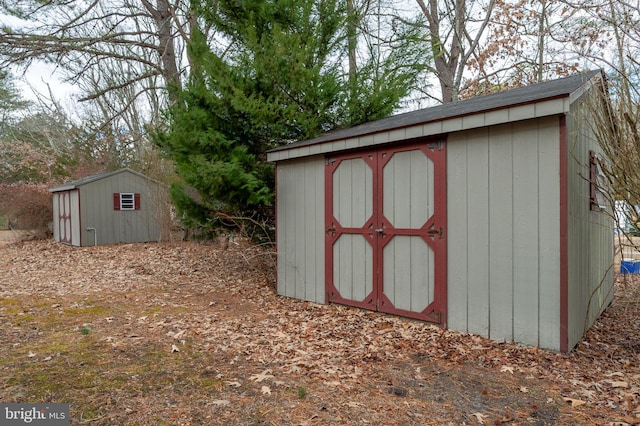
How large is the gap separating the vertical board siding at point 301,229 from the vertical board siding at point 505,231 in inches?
79.3

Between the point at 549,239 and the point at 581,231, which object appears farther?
the point at 581,231

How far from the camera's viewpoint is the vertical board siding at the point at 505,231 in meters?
3.68

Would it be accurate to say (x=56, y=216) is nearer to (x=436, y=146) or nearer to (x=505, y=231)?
(x=436, y=146)

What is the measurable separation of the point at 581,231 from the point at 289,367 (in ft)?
10.6

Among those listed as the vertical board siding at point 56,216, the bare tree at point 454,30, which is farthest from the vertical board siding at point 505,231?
the vertical board siding at point 56,216

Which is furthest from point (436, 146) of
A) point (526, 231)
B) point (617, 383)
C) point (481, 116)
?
point (617, 383)

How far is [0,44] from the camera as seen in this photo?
9883 mm

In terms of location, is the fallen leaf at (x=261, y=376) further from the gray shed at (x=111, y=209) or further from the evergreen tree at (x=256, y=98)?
the gray shed at (x=111, y=209)

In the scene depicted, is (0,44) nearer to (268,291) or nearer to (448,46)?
(268,291)

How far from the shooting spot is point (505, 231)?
3947mm

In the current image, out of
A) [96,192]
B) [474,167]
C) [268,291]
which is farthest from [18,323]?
[96,192]

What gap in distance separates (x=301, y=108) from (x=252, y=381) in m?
4.90

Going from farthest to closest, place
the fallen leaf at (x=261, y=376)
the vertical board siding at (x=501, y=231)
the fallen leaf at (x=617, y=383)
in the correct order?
1. the vertical board siding at (x=501, y=231)
2. the fallen leaf at (x=261, y=376)
3. the fallen leaf at (x=617, y=383)

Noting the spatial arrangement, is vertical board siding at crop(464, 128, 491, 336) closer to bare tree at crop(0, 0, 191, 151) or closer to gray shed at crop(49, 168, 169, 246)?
bare tree at crop(0, 0, 191, 151)
